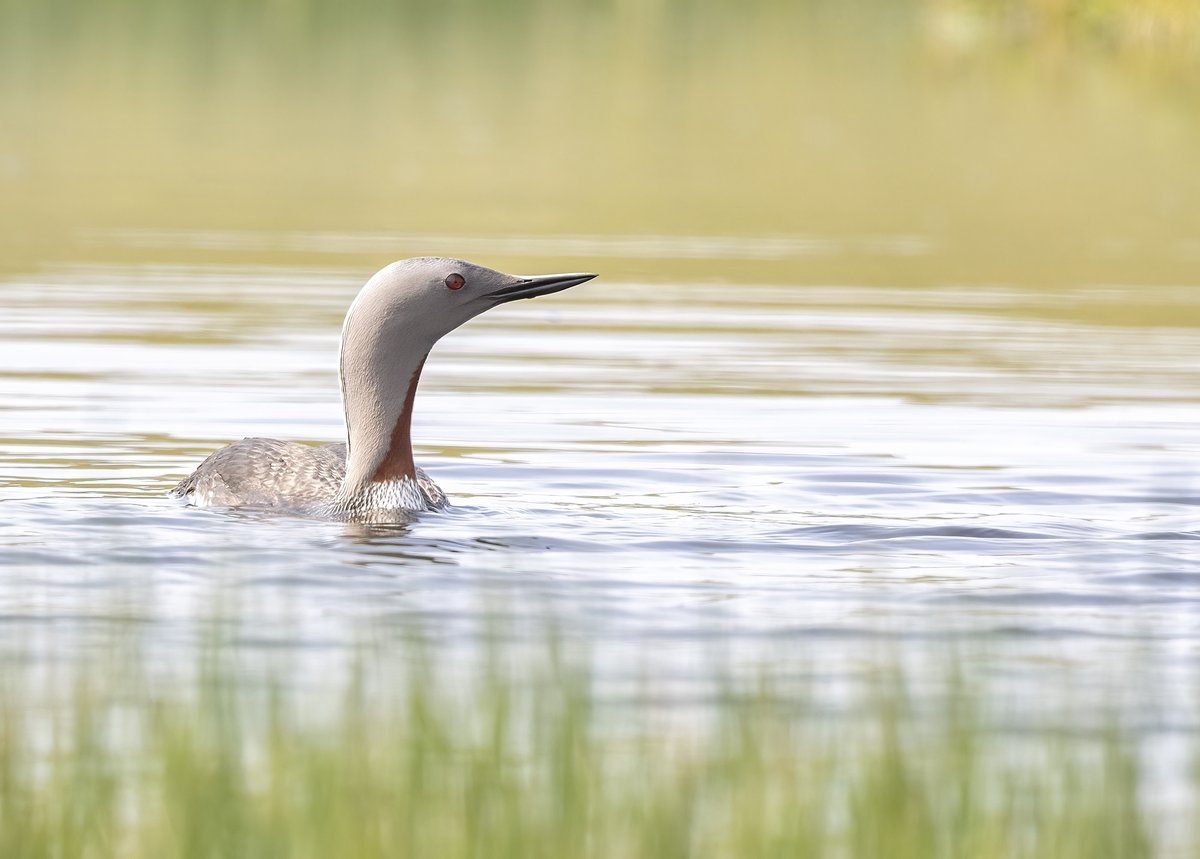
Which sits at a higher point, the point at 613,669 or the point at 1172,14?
the point at 1172,14

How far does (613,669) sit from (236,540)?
214 cm

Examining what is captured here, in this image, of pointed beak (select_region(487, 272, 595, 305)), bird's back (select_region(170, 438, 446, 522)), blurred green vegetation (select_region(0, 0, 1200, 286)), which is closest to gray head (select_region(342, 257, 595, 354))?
pointed beak (select_region(487, 272, 595, 305))

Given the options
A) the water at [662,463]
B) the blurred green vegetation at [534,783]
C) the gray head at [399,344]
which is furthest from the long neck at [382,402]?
the blurred green vegetation at [534,783]

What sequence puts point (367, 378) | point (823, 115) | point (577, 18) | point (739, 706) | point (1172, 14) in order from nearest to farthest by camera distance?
point (739, 706)
point (367, 378)
point (823, 115)
point (1172, 14)
point (577, 18)

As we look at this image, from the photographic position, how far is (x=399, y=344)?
8680mm

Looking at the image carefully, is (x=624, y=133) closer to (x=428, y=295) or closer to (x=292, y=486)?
(x=292, y=486)

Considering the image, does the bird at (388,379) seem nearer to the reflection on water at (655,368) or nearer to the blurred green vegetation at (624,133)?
the reflection on water at (655,368)

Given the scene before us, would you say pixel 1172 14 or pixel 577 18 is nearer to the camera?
pixel 1172 14

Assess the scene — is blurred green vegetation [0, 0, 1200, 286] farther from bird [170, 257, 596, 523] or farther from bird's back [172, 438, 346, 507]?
bird [170, 257, 596, 523]

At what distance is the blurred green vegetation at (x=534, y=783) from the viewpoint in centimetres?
443

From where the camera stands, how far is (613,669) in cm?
623

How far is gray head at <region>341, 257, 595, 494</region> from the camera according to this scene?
8.63 meters

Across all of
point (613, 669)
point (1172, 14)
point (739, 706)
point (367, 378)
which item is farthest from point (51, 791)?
point (1172, 14)

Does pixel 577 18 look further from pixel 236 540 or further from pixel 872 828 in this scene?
pixel 872 828
